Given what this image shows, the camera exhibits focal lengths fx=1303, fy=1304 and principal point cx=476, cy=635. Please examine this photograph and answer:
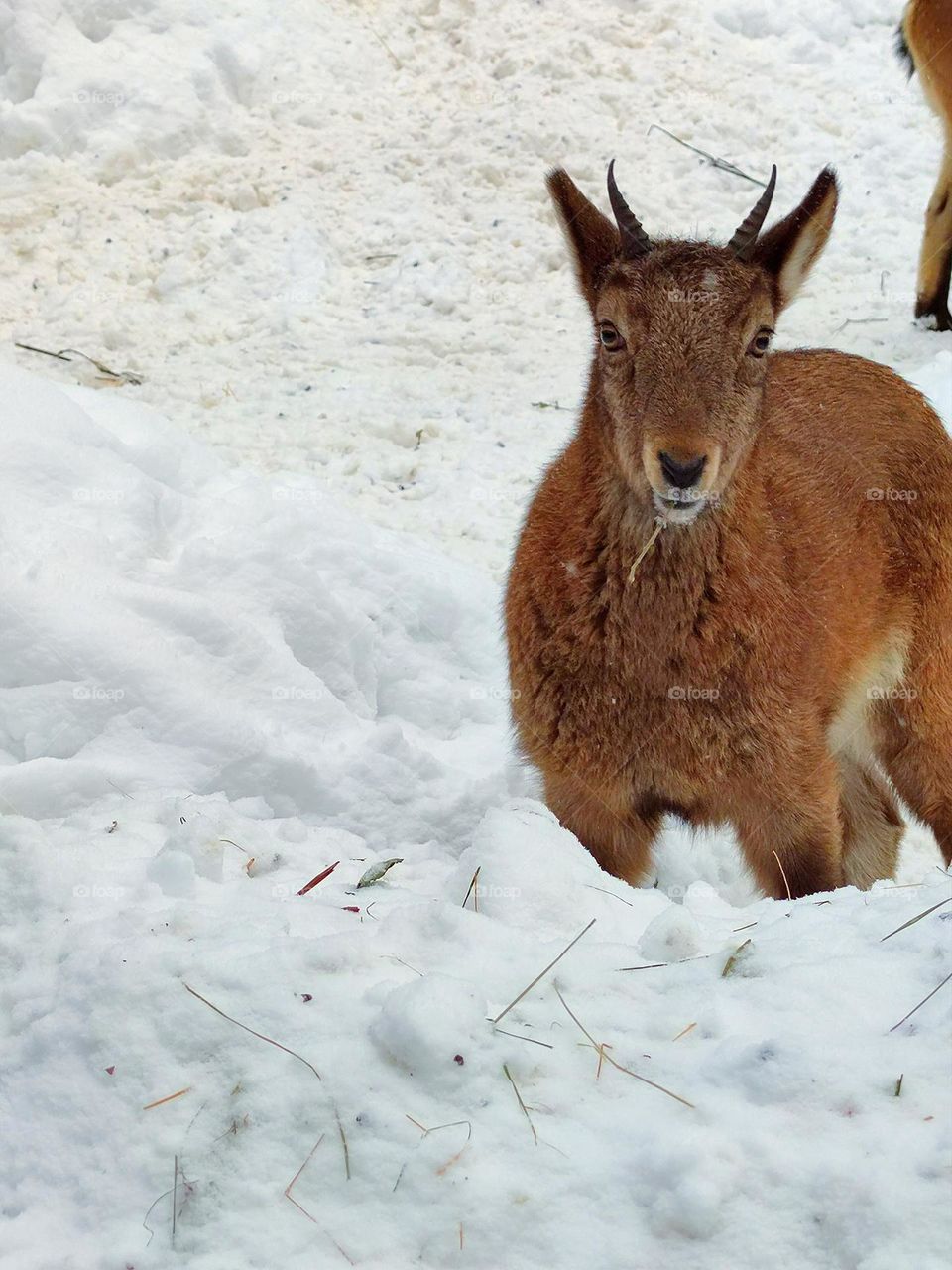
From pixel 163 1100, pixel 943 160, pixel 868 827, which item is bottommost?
pixel 868 827

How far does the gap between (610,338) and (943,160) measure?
268 inches

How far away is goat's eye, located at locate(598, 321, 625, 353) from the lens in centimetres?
434

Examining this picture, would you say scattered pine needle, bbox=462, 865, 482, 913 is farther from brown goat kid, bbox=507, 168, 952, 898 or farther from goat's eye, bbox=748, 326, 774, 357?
goat's eye, bbox=748, 326, 774, 357

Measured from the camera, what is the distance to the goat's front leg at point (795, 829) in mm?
4484

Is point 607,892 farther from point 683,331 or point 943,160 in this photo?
point 943,160

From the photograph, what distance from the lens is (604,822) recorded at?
15.2 feet

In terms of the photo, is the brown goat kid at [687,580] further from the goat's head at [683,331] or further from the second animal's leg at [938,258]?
the second animal's leg at [938,258]

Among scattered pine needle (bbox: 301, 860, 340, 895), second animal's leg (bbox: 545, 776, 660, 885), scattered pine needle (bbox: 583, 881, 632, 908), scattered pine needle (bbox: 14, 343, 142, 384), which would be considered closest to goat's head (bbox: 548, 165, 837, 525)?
second animal's leg (bbox: 545, 776, 660, 885)

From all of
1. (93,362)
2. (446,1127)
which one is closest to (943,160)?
(93,362)

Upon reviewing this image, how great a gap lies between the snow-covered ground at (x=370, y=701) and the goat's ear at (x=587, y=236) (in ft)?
6.14

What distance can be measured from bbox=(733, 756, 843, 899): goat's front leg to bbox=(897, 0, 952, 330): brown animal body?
20.5 feet

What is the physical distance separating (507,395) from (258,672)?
3.99 meters

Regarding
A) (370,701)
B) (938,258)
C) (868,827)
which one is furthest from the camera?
(938,258)

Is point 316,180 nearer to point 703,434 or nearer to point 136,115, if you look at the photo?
point 136,115
